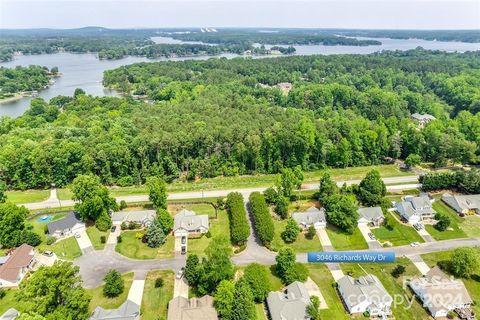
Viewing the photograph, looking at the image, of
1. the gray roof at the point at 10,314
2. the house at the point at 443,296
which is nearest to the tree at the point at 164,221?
the gray roof at the point at 10,314

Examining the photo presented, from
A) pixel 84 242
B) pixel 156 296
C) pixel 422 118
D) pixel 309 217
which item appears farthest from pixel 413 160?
pixel 84 242

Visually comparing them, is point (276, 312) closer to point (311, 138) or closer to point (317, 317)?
point (317, 317)

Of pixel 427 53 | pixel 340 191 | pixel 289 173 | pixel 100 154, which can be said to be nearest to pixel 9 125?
pixel 100 154

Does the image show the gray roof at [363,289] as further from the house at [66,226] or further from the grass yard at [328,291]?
the house at [66,226]

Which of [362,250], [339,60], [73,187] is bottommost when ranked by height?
[362,250]

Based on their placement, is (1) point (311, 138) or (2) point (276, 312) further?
(1) point (311, 138)

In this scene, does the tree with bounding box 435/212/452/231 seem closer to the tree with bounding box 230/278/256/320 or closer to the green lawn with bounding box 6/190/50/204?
the tree with bounding box 230/278/256/320

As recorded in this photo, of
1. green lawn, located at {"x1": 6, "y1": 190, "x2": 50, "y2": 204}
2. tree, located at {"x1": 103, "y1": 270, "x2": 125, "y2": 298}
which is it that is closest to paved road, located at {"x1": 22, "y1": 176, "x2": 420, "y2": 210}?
green lawn, located at {"x1": 6, "y1": 190, "x2": 50, "y2": 204}
